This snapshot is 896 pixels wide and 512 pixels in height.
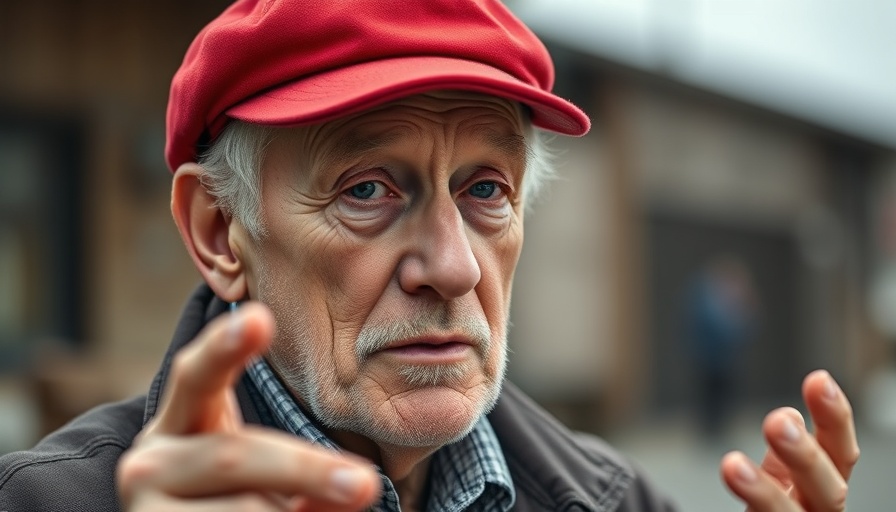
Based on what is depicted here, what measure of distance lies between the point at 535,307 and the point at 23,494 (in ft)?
34.6

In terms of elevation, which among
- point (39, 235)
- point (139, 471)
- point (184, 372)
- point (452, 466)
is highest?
point (184, 372)

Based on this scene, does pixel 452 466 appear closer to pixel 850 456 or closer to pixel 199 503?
pixel 850 456

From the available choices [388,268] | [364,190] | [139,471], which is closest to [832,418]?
[388,268]

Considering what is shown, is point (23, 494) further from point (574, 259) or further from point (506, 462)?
point (574, 259)

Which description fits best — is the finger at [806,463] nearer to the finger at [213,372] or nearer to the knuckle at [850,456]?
the knuckle at [850,456]

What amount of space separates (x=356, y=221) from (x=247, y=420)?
0.44 meters

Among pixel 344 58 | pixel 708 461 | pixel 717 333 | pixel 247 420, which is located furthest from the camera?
pixel 717 333

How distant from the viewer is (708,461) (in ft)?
39.1

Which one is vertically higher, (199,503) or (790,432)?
(790,432)

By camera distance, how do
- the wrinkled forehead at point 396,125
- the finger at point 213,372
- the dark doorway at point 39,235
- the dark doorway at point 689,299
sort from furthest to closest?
1. the dark doorway at point 689,299
2. the dark doorway at point 39,235
3. the wrinkled forehead at point 396,125
4. the finger at point 213,372

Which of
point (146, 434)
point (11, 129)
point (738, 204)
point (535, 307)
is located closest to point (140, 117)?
point (11, 129)

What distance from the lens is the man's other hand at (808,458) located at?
1585mm

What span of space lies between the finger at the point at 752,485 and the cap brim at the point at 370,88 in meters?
0.76

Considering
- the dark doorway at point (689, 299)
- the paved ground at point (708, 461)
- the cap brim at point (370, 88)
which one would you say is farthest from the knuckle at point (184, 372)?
the dark doorway at point (689, 299)
